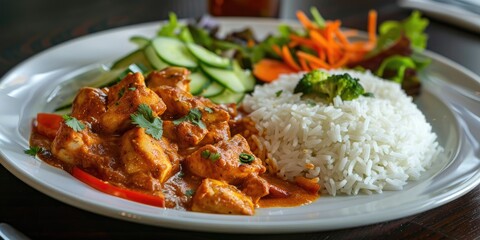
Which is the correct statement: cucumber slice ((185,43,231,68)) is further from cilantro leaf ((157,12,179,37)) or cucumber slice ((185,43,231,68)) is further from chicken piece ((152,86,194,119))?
chicken piece ((152,86,194,119))

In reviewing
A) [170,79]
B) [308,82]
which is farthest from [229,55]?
[170,79]

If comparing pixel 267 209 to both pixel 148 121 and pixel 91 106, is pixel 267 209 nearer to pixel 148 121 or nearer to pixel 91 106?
pixel 148 121

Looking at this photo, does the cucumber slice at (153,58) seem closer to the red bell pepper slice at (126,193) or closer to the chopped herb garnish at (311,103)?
the chopped herb garnish at (311,103)

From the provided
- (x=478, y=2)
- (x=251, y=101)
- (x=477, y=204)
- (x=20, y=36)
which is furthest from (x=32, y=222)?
(x=478, y=2)

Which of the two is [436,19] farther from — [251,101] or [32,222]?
[32,222]

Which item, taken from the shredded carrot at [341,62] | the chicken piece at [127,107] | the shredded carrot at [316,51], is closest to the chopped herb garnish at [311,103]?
the shredded carrot at [316,51]

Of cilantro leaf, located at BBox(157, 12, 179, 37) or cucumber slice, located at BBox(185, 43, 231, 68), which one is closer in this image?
cucumber slice, located at BBox(185, 43, 231, 68)

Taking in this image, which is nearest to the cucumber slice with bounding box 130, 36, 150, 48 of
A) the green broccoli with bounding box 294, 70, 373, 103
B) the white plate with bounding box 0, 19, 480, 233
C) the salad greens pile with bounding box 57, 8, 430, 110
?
the salad greens pile with bounding box 57, 8, 430, 110
